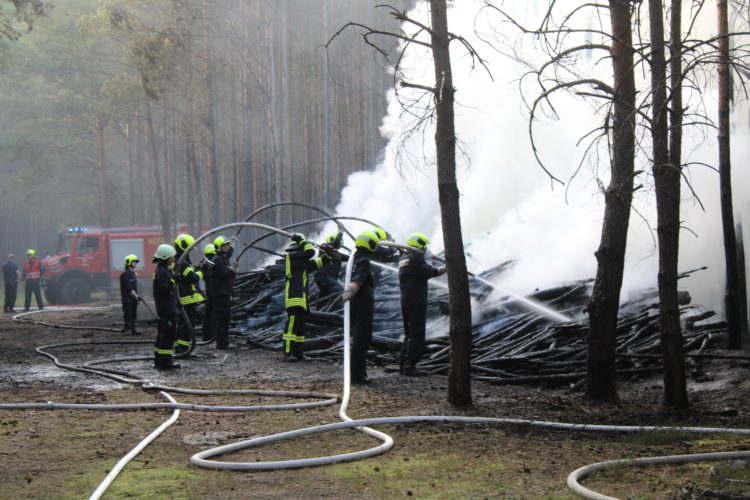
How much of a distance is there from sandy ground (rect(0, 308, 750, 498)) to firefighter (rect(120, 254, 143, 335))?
5.42m

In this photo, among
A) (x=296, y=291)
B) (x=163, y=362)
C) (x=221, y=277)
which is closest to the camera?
(x=163, y=362)

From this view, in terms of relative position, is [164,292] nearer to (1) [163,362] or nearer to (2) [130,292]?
(1) [163,362]

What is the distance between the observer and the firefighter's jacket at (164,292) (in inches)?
489

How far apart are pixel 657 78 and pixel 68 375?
27.3 feet

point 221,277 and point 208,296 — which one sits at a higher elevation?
point 221,277

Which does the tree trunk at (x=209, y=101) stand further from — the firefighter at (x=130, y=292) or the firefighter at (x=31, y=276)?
the firefighter at (x=130, y=292)

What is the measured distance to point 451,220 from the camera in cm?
880

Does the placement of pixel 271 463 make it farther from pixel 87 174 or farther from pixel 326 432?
pixel 87 174

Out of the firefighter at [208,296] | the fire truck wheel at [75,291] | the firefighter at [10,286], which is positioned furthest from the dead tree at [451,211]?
the fire truck wheel at [75,291]

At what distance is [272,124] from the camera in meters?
38.1

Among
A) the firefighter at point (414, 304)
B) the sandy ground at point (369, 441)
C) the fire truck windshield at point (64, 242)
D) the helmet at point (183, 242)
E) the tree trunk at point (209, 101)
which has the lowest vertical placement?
the sandy ground at point (369, 441)

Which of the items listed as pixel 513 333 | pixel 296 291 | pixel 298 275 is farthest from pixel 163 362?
pixel 513 333

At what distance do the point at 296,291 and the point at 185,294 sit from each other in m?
1.95

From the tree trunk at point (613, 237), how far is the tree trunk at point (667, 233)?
38 cm
